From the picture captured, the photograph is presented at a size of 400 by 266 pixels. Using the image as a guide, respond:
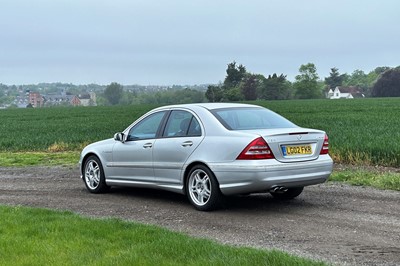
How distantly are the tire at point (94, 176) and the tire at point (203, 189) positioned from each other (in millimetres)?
2330

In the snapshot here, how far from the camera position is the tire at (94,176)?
9953 mm

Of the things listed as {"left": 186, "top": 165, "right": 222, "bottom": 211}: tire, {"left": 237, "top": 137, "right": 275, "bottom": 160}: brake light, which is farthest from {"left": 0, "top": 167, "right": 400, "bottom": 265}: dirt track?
{"left": 237, "top": 137, "right": 275, "bottom": 160}: brake light

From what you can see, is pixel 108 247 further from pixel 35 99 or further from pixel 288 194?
pixel 35 99

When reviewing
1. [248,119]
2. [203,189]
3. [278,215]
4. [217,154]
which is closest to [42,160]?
[203,189]

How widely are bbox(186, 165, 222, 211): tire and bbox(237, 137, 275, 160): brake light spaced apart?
62 centimetres

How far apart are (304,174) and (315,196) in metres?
1.43

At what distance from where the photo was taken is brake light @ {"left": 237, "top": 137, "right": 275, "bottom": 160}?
7.39 metres

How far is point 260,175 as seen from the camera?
7340mm

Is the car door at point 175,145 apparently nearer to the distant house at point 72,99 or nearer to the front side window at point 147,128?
the front side window at point 147,128

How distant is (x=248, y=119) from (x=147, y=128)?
1.87 meters

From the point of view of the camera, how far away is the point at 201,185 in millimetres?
Answer: 8016

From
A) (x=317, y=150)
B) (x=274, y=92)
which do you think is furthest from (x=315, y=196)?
(x=274, y=92)

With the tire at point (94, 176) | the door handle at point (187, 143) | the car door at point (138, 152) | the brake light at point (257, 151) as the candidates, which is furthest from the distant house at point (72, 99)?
the brake light at point (257, 151)

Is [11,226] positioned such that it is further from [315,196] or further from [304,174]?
[315,196]
